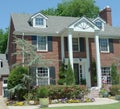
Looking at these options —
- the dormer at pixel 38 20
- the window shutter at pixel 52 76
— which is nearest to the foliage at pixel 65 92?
the window shutter at pixel 52 76

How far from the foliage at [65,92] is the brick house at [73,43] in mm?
4922

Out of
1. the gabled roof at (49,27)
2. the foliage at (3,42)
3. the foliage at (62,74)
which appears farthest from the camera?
the foliage at (3,42)

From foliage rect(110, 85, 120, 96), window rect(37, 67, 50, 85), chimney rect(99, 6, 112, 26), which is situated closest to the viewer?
foliage rect(110, 85, 120, 96)

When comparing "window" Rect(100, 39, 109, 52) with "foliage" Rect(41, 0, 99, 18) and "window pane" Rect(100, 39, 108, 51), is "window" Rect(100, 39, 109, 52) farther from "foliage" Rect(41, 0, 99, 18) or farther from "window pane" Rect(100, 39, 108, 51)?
"foliage" Rect(41, 0, 99, 18)

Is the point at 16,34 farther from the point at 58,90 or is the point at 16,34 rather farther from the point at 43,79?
the point at 58,90

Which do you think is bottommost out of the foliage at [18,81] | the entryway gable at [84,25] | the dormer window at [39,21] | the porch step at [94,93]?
the porch step at [94,93]

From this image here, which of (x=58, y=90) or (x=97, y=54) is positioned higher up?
(x=97, y=54)

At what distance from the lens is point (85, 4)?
2254 inches

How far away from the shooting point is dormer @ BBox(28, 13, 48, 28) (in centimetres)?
3403

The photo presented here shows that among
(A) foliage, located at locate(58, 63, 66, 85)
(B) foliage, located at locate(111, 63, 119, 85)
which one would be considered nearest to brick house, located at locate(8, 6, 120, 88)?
(A) foliage, located at locate(58, 63, 66, 85)

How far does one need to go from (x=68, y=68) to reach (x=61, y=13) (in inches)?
1096

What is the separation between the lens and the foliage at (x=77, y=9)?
5612 centimetres

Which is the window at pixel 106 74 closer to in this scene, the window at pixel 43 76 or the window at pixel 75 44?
the window at pixel 75 44

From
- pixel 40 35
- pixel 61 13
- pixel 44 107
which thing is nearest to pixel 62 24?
pixel 40 35
